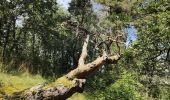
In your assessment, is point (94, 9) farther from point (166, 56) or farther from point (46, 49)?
point (166, 56)

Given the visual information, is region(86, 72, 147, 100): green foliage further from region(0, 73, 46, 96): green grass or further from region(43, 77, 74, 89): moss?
region(0, 73, 46, 96): green grass

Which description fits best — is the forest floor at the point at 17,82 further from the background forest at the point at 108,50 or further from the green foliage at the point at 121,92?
the green foliage at the point at 121,92

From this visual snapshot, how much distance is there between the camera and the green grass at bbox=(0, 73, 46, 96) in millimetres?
9543

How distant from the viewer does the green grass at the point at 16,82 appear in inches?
376

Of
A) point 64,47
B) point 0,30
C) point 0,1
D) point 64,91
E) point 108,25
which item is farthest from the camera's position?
point 64,47

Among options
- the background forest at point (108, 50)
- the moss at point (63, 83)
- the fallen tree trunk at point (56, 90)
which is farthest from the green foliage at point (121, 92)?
the moss at point (63, 83)

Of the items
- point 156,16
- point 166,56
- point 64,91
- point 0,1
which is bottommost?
point 64,91

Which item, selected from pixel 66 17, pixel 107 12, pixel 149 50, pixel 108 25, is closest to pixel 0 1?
pixel 149 50

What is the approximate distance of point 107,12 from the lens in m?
40.1

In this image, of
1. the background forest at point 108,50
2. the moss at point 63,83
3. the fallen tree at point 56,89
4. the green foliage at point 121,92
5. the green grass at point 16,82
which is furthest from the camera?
the background forest at point 108,50

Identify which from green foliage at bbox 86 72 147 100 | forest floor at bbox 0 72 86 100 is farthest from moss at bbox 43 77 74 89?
green foliage at bbox 86 72 147 100

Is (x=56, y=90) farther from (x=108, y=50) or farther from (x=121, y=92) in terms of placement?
(x=108, y=50)

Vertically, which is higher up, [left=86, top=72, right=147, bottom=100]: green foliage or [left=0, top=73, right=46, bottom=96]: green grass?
[left=0, top=73, right=46, bottom=96]: green grass

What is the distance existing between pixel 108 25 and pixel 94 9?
3.81 meters
